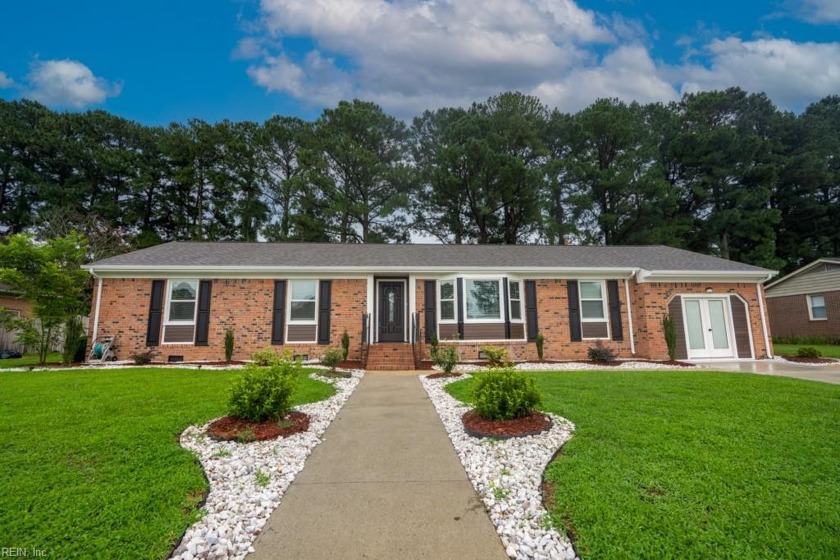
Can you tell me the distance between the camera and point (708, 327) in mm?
12156

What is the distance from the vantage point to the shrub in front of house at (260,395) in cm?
482

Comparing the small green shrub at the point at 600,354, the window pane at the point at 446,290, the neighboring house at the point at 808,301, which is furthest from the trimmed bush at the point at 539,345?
the neighboring house at the point at 808,301

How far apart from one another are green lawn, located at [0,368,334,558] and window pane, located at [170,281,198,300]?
491cm

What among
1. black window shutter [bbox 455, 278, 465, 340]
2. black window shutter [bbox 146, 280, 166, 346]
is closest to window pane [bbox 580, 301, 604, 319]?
black window shutter [bbox 455, 278, 465, 340]

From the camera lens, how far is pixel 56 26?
13.3m

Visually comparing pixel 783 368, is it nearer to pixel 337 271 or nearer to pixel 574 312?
pixel 574 312

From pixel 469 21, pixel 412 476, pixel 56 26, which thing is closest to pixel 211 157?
pixel 56 26

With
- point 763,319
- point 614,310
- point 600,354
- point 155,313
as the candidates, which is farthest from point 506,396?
point 763,319

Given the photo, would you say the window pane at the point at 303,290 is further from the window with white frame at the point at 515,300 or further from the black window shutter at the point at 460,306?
the window with white frame at the point at 515,300

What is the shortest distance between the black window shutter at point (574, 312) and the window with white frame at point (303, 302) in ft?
26.9

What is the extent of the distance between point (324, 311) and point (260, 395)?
710cm

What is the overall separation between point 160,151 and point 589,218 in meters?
30.3

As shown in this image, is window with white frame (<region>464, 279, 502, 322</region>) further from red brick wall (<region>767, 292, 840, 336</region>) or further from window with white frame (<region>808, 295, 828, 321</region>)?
window with white frame (<region>808, 295, 828, 321</region>)

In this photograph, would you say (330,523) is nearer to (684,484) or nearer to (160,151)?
(684,484)
